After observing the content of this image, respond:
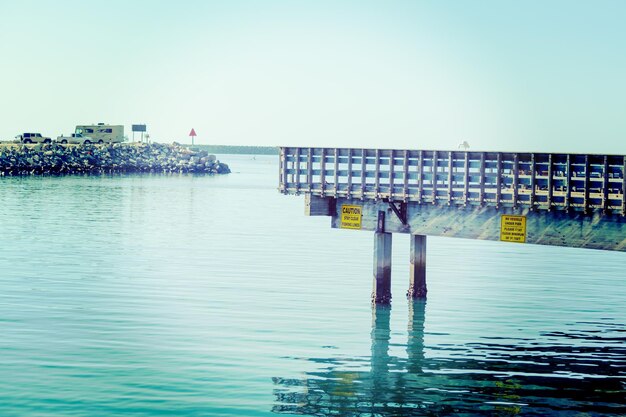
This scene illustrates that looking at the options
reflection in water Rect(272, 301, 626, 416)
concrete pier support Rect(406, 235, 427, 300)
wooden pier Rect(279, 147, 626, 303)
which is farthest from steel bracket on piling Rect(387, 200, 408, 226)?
reflection in water Rect(272, 301, 626, 416)

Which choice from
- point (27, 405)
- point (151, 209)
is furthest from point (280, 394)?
point (151, 209)

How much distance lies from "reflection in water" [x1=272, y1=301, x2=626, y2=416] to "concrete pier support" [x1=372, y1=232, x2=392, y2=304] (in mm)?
3527

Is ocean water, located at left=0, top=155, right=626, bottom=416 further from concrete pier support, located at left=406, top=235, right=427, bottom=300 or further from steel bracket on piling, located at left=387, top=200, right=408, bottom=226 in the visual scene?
steel bracket on piling, located at left=387, top=200, right=408, bottom=226

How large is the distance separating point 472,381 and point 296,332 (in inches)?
299

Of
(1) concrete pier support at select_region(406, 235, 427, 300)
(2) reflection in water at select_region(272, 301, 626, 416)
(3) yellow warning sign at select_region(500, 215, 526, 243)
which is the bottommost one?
(2) reflection in water at select_region(272, 301, 626, 416)

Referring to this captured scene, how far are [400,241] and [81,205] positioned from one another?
37.5 m

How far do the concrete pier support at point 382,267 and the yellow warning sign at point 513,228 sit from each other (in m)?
4.83

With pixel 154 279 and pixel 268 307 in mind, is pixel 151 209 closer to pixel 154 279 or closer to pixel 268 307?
pixel 154 279

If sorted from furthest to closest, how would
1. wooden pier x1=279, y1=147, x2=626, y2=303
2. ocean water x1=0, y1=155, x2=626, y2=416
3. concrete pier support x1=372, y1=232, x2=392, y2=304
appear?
concrete pier support x1=372, y1=232, x2=392, y2=304
wooden pier x1=279, y1=147, x2=626, y2=303
ocean water x1=0, y1=155, x2=626, y2=416

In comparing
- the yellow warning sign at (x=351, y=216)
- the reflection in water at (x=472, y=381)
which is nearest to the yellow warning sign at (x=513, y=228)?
the reflection in water at (x=472, y=381)

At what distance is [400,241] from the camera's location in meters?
73.0

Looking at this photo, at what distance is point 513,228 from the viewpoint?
32750mm

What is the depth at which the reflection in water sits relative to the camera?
971 inches

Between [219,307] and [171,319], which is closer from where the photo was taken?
[171,319]
